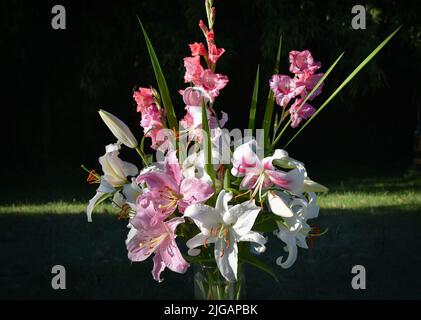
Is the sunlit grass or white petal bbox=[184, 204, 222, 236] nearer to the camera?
white petal bbox=[184, 204, 222, 236]

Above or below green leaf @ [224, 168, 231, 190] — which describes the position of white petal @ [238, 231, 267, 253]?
below

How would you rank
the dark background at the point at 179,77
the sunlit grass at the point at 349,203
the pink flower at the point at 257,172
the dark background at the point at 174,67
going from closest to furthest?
the pink flower at the point at 257,172 < the sunlit grass at the point at 349,203 < the dark background at the point at 179,77 < the dark background at the point at 174,67

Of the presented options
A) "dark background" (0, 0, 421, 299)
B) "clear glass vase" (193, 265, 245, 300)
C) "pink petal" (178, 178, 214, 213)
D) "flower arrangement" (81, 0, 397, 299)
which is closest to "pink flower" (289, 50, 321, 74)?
"flower arrangement" (81, 0, 397, 299)

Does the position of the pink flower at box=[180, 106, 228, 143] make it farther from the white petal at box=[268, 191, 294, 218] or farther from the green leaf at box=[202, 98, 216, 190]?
the white petal at box=[268, 191, 294, 218]

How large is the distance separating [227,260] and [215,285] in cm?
14

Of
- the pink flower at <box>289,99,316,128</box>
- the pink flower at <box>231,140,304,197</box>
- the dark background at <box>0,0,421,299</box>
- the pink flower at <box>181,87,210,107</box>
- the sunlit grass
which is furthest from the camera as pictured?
the dark background at <box>0,0,421,299</box>

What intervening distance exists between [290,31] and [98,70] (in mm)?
3008

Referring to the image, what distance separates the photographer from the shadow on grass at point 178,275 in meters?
4.03

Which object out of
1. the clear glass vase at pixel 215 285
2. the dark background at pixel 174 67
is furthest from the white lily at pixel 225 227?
the dark background at pixel 174 67

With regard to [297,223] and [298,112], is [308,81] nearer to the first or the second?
[298,112]

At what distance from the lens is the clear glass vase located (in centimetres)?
161

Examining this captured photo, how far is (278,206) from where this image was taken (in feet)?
4.91

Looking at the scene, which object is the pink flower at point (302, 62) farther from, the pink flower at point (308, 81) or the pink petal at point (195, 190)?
the pink petal at point (195, 190)

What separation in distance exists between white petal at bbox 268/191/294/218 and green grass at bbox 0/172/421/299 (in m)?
2.50
